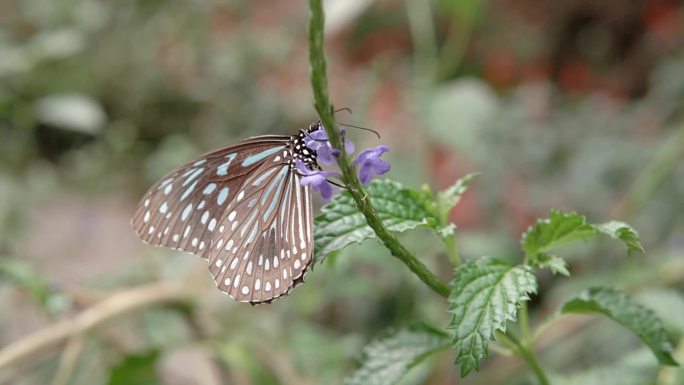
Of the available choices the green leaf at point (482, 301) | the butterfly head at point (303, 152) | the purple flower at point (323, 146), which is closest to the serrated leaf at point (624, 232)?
the green leaf at point (482, 301)

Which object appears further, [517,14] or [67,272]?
[517,14]

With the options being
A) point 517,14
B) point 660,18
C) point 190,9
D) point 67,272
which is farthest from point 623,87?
point 67,272

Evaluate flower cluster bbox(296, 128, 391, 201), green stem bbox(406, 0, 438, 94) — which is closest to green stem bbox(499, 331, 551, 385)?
flower cluster bbox(296, 128, 391, 201)

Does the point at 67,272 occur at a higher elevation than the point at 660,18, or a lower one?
lower

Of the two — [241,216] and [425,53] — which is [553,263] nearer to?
[241,216]

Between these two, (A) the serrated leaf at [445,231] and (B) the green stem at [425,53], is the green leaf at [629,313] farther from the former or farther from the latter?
(B) the green stem at [425,53]

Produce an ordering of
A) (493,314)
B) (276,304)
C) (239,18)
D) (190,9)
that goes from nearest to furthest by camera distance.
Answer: (493,314)
(276,304)
(190,9)
(239,18)

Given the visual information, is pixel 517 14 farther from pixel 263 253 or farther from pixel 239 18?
pixel 263 253
